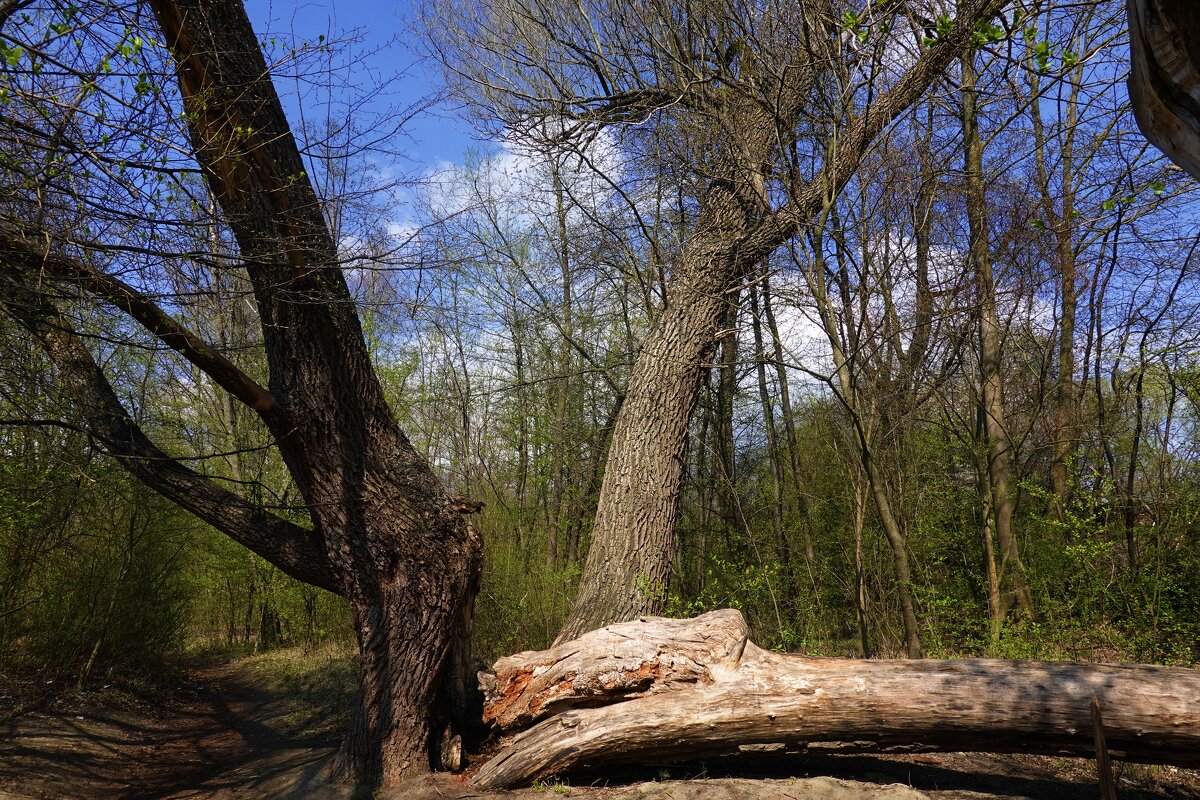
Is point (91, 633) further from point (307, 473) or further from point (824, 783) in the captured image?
point (824, 783)

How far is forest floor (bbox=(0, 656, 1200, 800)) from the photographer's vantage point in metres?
4.26

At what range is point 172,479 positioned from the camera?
17.0 ft

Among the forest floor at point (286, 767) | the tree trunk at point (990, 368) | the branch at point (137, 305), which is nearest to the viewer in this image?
the branch at point (137, 305)

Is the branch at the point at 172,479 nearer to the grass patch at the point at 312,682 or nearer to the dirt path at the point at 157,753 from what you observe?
the dirt path at the point at 157,753

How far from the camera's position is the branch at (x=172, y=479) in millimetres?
4996

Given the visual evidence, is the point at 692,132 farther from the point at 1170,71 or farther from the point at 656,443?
the point at 1170,71

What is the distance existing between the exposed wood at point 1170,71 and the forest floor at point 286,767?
3.85m

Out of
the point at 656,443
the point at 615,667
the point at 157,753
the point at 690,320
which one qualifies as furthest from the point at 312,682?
the point at 690,320

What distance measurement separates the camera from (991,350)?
678 cm

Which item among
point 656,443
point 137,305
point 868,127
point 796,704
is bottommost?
point 796,704

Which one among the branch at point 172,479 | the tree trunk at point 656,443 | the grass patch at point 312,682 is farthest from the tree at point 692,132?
the grass patch at point 312,682

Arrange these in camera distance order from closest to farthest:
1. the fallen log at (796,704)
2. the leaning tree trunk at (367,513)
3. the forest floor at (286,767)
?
the fallen log at (796,704) → the forest floor at (286,767) → the leaning tree trunk at (367,513)

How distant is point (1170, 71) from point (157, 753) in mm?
8971

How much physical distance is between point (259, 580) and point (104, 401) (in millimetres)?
9032
